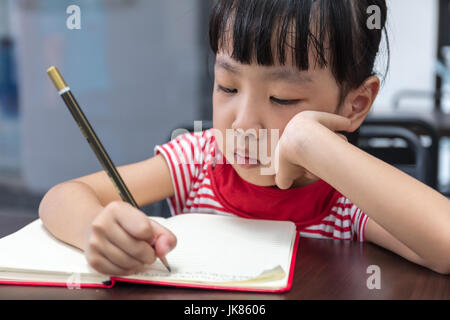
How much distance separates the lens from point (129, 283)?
0.48m

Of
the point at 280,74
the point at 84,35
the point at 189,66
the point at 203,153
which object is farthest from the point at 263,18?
the point at 84,35

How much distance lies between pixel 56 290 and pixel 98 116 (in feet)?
Answer: 8.12

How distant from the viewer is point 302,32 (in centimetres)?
66

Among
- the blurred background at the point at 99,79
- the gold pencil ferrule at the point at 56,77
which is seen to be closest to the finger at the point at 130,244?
the gold pencil ferrule at the point at 56,77

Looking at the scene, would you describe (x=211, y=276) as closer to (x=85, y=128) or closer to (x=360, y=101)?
(x=85, y=128)

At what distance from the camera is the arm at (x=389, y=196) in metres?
0.55

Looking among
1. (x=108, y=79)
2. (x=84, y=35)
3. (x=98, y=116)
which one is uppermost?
(x=84, y=35)

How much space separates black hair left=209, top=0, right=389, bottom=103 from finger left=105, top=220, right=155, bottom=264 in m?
0.30

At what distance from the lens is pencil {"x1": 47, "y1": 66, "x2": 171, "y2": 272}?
18.9 inches

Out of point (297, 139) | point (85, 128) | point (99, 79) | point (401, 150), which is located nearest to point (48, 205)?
point (85, 128)

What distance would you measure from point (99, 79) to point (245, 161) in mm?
2293

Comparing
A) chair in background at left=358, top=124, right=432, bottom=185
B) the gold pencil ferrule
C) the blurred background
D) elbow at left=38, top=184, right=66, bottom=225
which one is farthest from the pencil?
the blurred background

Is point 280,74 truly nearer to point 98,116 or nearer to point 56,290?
point 56,290
